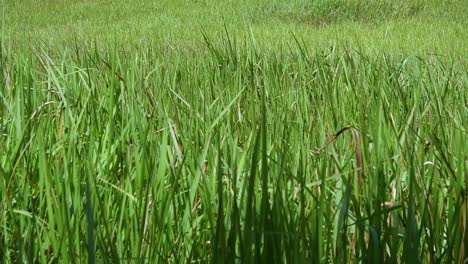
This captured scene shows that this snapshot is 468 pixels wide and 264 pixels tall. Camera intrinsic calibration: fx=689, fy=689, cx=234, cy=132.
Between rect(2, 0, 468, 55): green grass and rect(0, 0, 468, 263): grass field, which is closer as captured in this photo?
rect(0, 0, 468, 263): grass field

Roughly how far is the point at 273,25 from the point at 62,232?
5.06m

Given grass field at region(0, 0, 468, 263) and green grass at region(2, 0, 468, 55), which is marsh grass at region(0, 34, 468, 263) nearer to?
grass field at region(0, 0, 468, 263)

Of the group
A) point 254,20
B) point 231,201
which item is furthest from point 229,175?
point 254,20

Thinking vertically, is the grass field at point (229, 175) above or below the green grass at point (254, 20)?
above

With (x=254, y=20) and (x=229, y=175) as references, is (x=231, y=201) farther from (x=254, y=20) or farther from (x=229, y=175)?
(x=254, y=20)

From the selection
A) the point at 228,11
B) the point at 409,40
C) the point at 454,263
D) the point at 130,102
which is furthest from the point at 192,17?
the point at 454,263

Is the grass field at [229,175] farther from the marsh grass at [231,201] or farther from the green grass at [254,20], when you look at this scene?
the green grass at [254,20]

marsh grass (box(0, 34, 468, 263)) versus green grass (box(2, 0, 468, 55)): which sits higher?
marsh grass (box(0, 34, 468, 263))

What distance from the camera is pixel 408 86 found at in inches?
62.9

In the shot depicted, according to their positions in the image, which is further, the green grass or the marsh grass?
the green grass

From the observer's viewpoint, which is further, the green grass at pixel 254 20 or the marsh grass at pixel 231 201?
the green grass at pixel 254 20

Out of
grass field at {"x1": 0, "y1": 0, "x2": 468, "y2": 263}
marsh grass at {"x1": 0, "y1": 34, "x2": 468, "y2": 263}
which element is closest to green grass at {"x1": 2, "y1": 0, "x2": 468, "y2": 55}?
grass field at {"x1": 0, "y1": 0, "x2": 468, "y2": 263}

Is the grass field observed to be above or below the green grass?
above

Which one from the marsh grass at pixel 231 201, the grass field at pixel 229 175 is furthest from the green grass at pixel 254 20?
the marsh grass at pixel 231 201
